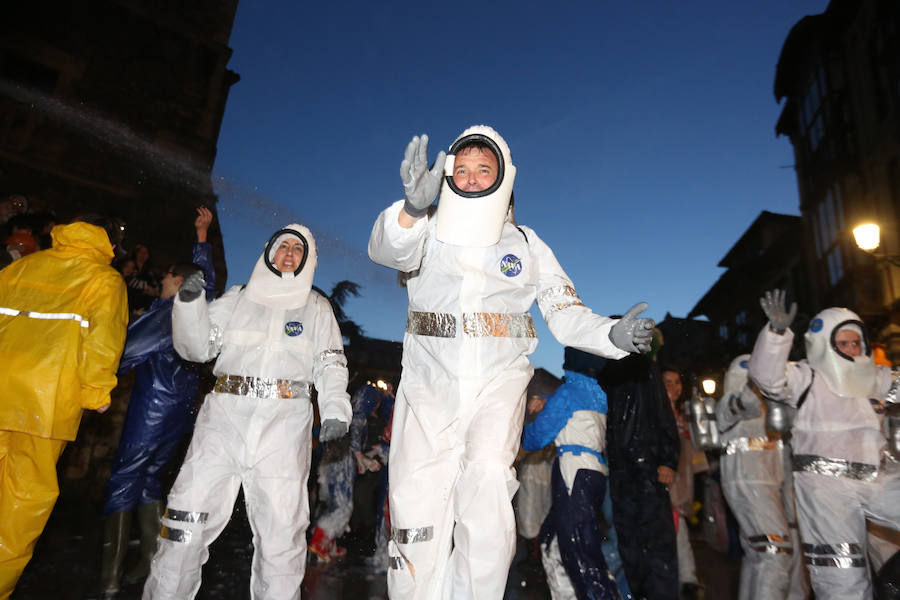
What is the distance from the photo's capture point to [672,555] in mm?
4547

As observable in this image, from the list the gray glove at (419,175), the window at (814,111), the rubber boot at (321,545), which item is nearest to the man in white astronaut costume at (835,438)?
the gray glove at (419,175)

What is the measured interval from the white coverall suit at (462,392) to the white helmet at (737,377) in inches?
128

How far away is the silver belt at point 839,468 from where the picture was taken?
13.8 ft

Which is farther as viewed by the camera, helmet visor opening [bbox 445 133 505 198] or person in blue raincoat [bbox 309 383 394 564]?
person in blue raincoat [bbox 309 383 394 564]

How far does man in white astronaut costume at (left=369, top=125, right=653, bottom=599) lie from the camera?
105 inches

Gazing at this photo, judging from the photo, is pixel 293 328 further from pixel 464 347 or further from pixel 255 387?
pixel 464 347

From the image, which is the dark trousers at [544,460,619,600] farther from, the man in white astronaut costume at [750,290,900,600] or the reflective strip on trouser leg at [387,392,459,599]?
the reflective strip on trouser leg at [387,392,459,599]

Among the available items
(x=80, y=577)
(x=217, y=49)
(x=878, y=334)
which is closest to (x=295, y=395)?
(x=80, y=577)

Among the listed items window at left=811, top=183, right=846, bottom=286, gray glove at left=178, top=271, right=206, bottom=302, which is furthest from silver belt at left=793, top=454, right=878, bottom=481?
window at left=811, top=183, right=846, bottom=286

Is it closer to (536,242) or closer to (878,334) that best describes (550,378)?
(878,334)

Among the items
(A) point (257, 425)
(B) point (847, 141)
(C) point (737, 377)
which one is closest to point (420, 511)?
(A) point (257, 425)

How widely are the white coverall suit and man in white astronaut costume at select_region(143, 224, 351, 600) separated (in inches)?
42.3

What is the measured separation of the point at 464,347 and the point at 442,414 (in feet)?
1.06

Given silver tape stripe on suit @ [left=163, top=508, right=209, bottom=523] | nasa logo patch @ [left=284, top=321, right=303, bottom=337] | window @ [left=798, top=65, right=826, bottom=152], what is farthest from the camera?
window @ [left=798, top=65, right=826, bottom=152]
